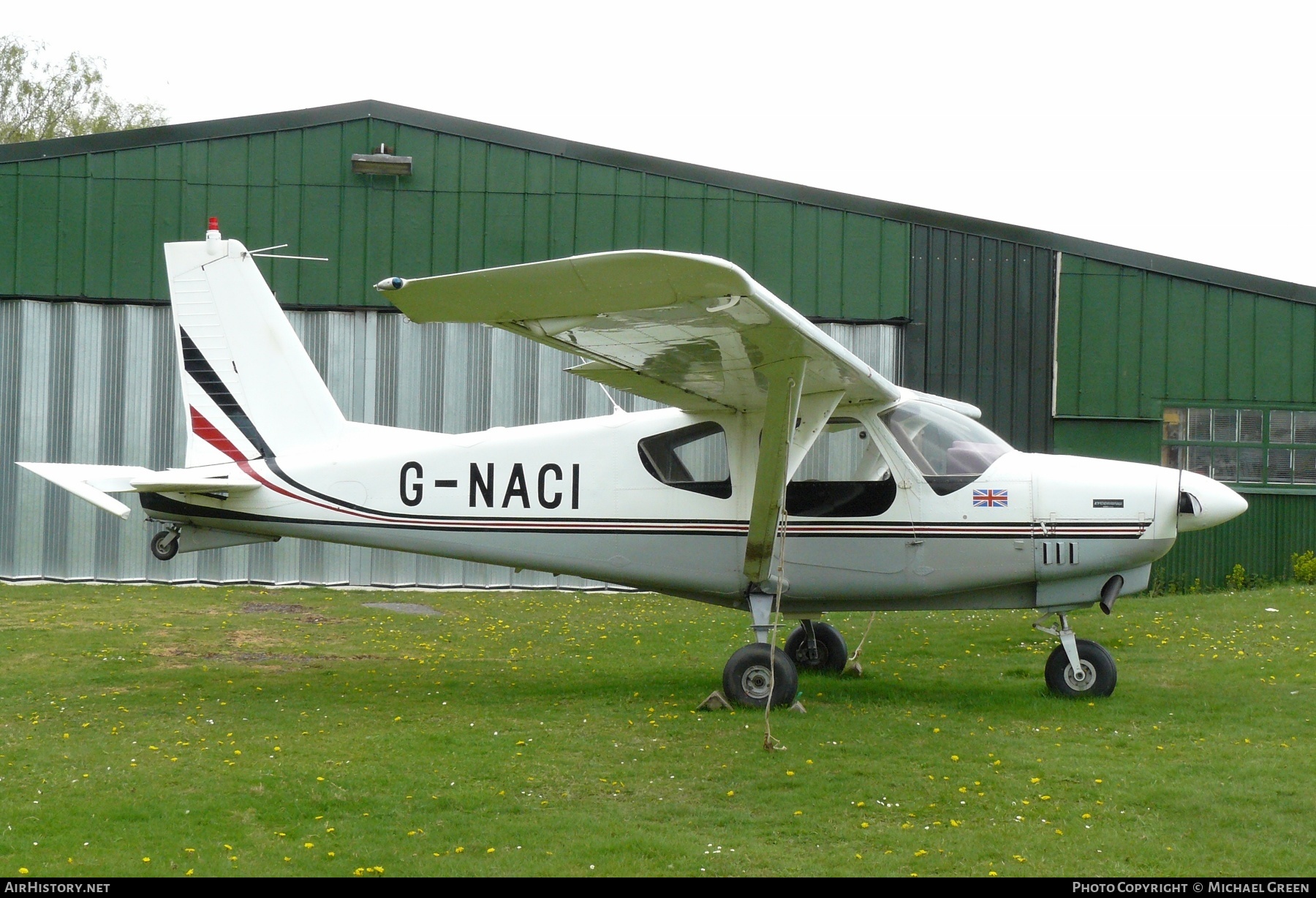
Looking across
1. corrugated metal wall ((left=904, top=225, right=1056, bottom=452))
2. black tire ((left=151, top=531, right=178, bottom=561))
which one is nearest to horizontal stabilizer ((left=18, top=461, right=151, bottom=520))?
black tire ((left=151, top=531, right=178, bottom=561))

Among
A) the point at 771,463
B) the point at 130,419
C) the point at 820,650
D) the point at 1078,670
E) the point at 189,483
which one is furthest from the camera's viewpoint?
the point at 130,419

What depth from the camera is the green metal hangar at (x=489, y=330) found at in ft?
56.9

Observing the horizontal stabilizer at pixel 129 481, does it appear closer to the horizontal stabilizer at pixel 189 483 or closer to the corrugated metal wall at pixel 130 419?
the horizontal stabilizer at pixel 189 483

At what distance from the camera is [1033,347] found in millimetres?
18016

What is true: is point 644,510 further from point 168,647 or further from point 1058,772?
point 168,647

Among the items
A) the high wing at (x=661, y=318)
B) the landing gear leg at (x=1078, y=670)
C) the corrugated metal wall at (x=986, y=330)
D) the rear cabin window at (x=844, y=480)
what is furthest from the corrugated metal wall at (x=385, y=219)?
the landing gear leg at (x=1078, y=670)

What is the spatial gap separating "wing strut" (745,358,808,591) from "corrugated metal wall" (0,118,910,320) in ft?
30.6

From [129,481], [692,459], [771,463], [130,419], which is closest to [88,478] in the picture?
[129,481]

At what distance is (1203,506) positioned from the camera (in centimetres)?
891

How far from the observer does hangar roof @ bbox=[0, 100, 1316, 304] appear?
17.4 meters

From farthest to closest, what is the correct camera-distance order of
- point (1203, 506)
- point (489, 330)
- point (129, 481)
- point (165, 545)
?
point (489, 330)
point (165, 545)
point (129, 481)
point (1203, 506)

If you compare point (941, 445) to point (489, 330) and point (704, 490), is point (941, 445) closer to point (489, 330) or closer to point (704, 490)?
point (704, 490)

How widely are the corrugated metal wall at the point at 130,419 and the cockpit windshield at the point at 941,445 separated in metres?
8.60

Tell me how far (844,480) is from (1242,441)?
37.3ft
